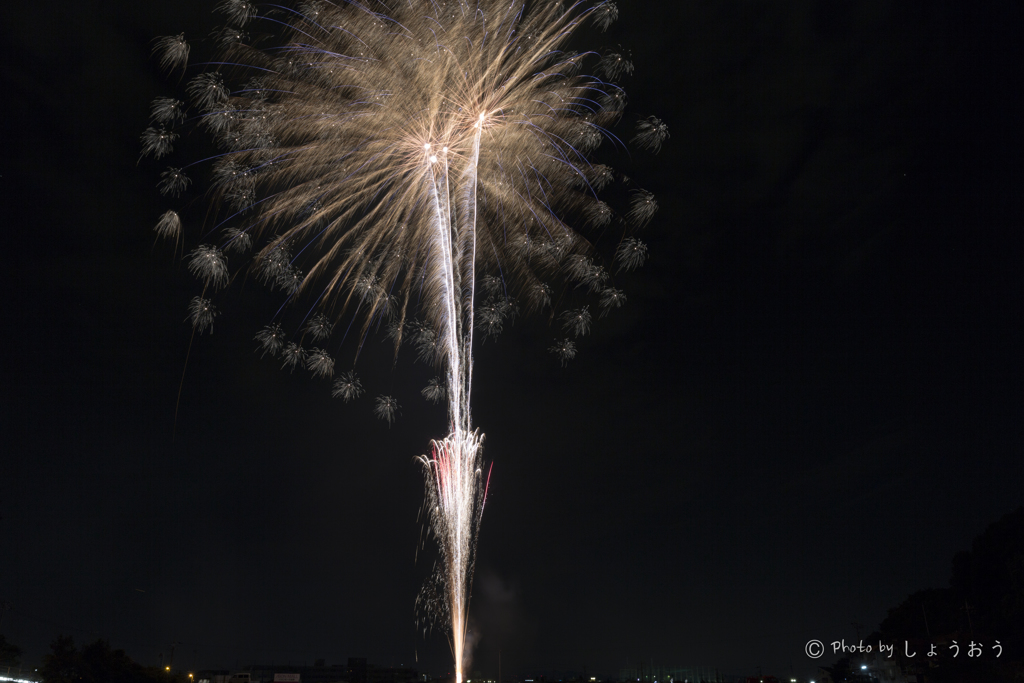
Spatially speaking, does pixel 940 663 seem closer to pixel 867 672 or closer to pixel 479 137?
pixel 867 672

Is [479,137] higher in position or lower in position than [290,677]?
higher

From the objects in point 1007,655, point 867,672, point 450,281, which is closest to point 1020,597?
point 1007,655

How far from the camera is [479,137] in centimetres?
1998

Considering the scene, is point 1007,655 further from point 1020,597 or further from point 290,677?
point 290,677

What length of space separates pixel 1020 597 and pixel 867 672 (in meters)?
28.6

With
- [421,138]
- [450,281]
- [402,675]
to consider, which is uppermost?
[421,138]

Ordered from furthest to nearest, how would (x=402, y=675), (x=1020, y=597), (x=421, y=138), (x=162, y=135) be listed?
(x=402, y=675), (x=1020, y=597), (x=421, y=138), (x=162, y=135)

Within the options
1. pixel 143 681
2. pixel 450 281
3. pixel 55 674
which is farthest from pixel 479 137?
pixel 55 674

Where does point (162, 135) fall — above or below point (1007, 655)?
above

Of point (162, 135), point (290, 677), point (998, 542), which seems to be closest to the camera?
point (162, 135)

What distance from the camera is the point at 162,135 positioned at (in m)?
15.9

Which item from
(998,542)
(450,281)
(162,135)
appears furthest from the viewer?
(998,542)

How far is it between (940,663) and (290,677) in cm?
4719

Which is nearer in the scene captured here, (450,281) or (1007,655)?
(450,281)
